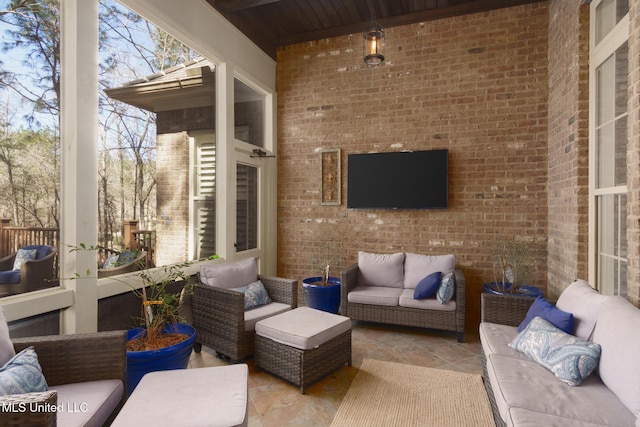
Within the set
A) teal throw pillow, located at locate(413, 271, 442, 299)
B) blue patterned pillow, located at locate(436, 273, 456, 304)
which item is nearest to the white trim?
teal throw pillow, located at locate(413, 271, 442, 299)

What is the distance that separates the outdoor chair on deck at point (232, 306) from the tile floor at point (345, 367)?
208 mm

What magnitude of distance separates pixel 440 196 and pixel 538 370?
266cm

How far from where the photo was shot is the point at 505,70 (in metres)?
4.26

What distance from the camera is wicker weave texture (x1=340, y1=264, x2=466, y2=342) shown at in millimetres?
3703

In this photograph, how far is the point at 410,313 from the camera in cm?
384

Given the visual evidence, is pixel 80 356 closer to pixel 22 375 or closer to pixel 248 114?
pixel 22 375

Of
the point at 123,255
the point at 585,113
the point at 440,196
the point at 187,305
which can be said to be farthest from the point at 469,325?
the point at 123,255

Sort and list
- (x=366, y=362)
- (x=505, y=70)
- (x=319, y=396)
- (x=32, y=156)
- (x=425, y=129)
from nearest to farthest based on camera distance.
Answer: (x=32, y=156)
(x=319, y=396)
(x=366, y=362)
(x=505, y=70)
(x=425, y=129)

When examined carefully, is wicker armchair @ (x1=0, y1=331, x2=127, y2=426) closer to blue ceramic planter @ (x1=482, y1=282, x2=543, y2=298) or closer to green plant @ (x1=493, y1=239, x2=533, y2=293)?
blue ceramic planter @ (x1=482, y1=282, x2=543, y2=298)

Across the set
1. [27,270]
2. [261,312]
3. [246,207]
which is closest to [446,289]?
[261,312]

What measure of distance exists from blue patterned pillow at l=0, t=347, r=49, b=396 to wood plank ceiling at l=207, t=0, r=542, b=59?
12.3ft

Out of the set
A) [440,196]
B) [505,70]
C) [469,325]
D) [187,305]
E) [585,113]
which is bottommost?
[469,325]

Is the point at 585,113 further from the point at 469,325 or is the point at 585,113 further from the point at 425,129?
the point at 469,325

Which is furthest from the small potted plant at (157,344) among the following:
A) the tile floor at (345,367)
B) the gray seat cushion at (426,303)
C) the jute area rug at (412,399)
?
the gray seat cushion at (426,303)
